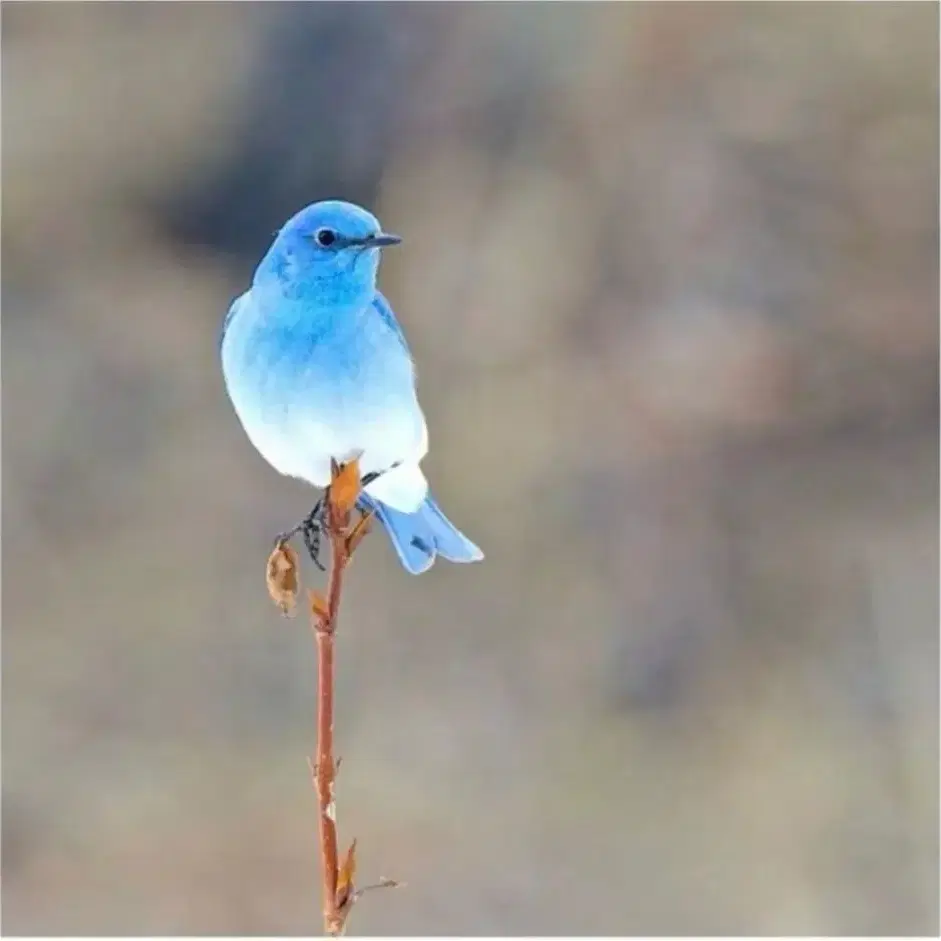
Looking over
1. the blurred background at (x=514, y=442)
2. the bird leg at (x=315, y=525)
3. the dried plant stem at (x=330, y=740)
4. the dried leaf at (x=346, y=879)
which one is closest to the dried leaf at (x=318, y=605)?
the dried plant stem at (x=330, y=740)

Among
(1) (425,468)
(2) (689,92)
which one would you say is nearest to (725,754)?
(1) (425,468)

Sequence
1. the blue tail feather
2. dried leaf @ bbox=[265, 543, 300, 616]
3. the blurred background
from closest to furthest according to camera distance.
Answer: dried leaf @ bbox=[265, 543, 300, 616], the blue tail feather, the blurred background

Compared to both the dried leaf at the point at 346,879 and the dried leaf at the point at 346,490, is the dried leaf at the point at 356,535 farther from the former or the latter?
the dried leaf at the point at 346,879

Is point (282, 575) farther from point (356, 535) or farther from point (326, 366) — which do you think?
point (326, 366)

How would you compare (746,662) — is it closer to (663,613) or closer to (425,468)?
(663,613)

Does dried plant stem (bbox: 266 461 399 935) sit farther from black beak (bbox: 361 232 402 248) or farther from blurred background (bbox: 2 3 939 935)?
blurred background (bbox: 2 3 939 935)

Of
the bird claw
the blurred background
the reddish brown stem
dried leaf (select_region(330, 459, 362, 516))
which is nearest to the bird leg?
the bird claw

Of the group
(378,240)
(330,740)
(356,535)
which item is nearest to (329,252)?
(378,240)
